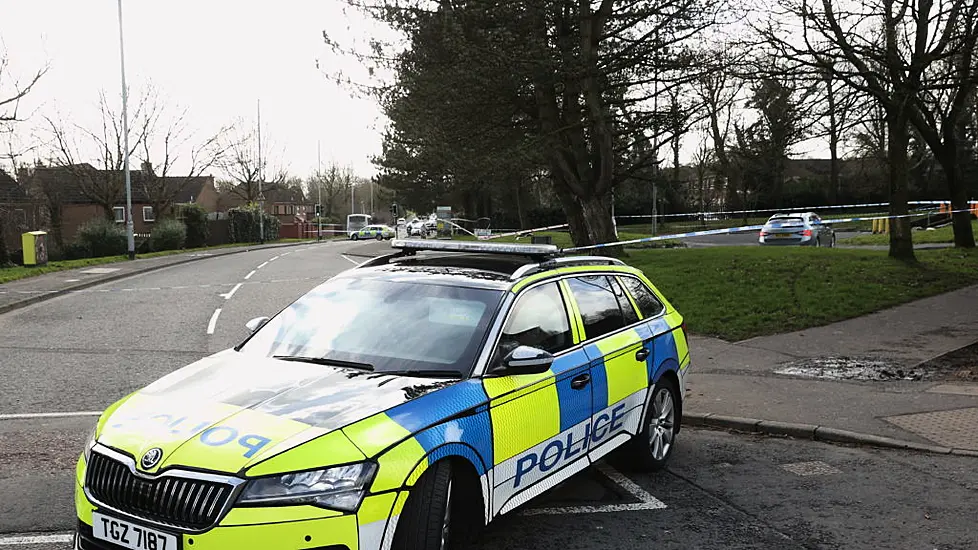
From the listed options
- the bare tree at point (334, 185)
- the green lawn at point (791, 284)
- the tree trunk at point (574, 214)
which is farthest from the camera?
the bare tree at point (334, 185)

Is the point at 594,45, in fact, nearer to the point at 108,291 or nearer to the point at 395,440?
the point at 108,291

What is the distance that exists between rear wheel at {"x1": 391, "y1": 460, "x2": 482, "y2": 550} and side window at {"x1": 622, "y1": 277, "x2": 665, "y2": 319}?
8.44 ft

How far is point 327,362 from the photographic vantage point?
438 cm

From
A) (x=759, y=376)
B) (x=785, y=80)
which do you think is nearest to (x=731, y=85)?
(x=785, y=80)

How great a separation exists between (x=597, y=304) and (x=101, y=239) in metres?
37.2

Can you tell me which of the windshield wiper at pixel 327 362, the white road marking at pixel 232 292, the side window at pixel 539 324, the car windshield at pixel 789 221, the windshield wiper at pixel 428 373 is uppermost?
the car windshield at pixel 789 221

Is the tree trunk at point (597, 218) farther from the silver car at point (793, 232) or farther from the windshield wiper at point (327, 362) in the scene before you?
the windshield wiper at point (327, 362)

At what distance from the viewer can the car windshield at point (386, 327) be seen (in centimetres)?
437

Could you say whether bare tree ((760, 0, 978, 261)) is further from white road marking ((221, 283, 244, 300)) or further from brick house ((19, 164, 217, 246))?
brick house ((19, 164, 217, 246))

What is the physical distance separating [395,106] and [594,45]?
595 centimetres

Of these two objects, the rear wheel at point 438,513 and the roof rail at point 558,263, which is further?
the roof rail at point 558,263

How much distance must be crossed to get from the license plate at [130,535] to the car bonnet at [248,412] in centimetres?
25

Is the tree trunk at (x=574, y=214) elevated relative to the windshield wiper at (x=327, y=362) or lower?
elevated

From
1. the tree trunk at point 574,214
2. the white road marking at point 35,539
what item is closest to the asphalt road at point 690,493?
the white road marking at point 35,539
